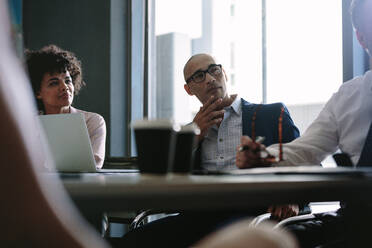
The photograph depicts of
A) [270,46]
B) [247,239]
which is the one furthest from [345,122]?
[270,46]

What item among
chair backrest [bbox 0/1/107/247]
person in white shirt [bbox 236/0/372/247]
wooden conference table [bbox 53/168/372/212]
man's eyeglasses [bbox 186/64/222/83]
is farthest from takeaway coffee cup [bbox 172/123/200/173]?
man's eyeglasses [bbox 186/64/222/83]

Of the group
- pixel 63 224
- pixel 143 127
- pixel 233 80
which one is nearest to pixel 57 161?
pixel 143 127

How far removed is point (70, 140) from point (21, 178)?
54.3 inches

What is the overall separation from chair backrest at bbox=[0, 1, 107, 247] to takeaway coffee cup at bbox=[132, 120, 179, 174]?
1.91ft

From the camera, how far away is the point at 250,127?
2.66 metres

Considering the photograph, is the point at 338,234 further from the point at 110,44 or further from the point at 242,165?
the point at 110,44

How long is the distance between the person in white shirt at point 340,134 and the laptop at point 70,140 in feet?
2.19

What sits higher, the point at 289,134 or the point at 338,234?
the point at 289,134

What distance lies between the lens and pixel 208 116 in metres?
2.72

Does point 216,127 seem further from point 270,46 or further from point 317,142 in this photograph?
point 270,46

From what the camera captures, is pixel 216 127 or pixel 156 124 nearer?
pixel 156 124

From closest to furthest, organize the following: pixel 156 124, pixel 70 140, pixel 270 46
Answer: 1. pixel 156 124
2. pixel 70 140
3. pixel 270 46

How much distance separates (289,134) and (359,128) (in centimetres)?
63

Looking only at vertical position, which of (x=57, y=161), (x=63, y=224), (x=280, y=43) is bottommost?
(x=57, y=161)
